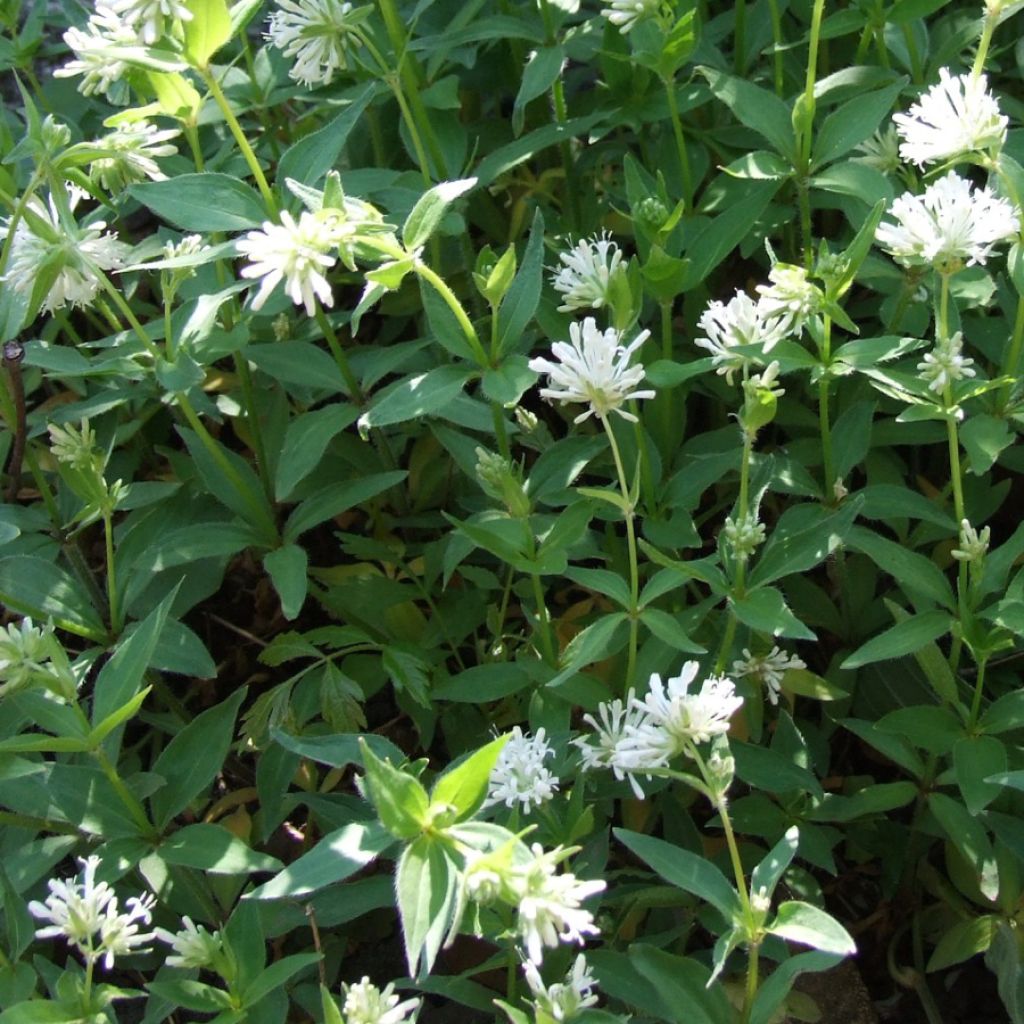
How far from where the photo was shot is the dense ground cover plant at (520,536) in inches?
67.0

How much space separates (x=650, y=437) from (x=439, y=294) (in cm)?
47

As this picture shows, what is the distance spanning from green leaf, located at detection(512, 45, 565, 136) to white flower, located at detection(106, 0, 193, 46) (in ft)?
2.46

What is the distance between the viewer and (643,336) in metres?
1.66

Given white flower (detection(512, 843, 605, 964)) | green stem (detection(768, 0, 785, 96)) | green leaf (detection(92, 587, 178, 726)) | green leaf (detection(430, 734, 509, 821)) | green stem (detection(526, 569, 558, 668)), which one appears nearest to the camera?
white flower (detection(512, 843, 605, 964))

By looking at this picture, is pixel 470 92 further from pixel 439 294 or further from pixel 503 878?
pixel 503 878

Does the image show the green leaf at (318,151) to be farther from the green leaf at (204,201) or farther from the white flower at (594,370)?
the white flower at (594,370)

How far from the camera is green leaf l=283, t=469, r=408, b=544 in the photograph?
2186mm

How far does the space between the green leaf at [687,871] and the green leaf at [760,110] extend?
46.9 inches

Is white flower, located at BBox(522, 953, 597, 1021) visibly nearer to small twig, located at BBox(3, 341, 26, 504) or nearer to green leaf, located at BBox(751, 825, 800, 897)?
green leaf, located at BBox(751, 825, 800, 897)

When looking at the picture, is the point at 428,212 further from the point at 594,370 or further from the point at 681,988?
the point at 681,988

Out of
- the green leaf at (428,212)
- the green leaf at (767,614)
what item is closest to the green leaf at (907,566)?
the green leaf at (767,614)

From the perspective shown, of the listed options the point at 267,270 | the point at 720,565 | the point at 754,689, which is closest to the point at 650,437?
the point at 720,565

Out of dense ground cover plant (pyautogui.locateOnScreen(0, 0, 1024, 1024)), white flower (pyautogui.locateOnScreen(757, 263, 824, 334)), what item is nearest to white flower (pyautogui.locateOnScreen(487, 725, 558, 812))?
dense ground cover plant (pyautogui.locateOnScreen(0, 0, 1024, 1024))

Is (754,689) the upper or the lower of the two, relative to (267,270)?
lower
